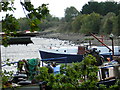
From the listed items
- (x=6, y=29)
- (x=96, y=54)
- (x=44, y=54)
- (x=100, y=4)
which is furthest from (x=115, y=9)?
(x=6, y=29)

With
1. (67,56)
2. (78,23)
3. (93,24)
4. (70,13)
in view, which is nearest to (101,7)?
(78,23)

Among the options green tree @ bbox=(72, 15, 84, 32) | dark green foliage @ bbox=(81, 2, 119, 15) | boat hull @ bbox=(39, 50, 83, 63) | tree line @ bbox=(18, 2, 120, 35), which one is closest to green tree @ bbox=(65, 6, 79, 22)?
tree line @ bbox=(18, 2, 120, 35)

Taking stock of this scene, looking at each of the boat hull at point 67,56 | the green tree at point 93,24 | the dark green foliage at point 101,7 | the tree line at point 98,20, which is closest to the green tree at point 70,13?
the tree line at point 98,20

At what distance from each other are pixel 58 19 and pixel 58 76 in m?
130

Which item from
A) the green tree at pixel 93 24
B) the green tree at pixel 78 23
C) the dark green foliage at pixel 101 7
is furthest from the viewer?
the green tree at pixel 78 23

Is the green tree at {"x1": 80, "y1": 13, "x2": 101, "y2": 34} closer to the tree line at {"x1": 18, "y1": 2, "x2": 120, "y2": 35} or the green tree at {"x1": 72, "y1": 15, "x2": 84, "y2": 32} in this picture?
the tree line at {"x1": 18, "y1": 2, "x2": 120, "y2": 35}

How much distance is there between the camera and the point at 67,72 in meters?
4.95

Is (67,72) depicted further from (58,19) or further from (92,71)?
(58,19)

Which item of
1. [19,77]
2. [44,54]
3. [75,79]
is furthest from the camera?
[44,54]

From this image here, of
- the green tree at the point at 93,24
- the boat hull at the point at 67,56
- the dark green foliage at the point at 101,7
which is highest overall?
the dark green foliage at the point at 101,7

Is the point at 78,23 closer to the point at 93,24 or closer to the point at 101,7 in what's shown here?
the point at 101,7

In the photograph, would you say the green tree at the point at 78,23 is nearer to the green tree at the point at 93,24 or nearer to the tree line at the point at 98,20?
the tree line at the point at 98,20

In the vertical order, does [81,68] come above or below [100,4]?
below

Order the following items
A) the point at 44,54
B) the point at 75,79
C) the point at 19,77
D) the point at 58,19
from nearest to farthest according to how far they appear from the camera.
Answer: the point at 75,79 < the point at 19,77 < the point at 44,54 < the point at 58,19
